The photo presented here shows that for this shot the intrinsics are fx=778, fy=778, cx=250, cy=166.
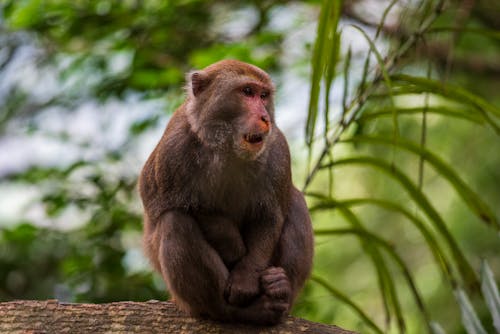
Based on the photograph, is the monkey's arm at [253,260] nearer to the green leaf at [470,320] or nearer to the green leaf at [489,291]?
the green leaf at [470,320]

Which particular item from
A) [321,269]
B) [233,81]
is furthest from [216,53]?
[321,269]

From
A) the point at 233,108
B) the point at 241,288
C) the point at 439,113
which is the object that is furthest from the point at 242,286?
the point at 439,113

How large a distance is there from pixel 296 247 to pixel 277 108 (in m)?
1.17

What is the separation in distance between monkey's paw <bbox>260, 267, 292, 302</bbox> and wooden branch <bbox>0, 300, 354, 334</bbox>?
16 centimetres

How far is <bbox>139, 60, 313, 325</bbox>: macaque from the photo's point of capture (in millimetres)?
→ 4281

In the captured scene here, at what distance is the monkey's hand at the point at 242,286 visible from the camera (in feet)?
14.0

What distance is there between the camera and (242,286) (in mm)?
4320

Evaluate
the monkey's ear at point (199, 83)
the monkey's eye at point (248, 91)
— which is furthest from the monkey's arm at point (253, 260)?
the monkey's ear at point (199, 83)

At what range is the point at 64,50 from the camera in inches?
299

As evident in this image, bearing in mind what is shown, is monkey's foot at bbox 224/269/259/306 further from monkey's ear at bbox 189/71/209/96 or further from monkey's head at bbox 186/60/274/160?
monkey's ear at bbox 189/71/209/96

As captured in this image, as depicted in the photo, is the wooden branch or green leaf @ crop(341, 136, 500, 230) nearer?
the wooden branch

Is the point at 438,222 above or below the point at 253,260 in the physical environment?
above

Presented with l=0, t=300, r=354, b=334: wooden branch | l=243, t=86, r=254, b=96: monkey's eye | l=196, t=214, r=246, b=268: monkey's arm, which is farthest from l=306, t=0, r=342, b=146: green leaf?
l=0, t=300, r=354, b=334: wooden branch

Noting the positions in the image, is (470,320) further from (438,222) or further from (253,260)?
(253,260)
